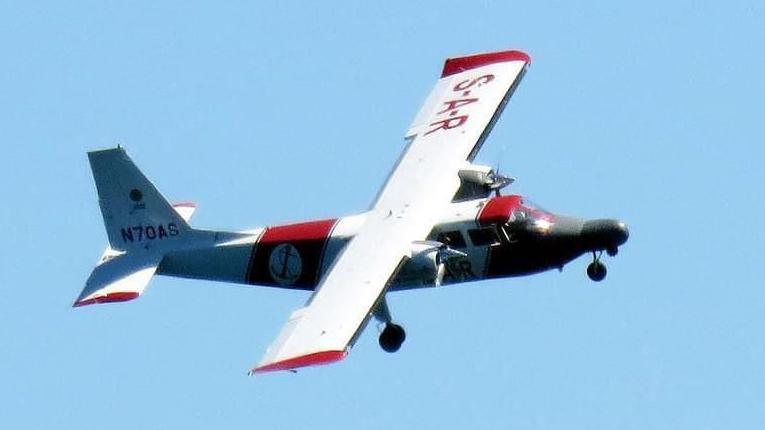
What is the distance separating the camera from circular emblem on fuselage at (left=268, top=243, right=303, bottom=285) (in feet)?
219

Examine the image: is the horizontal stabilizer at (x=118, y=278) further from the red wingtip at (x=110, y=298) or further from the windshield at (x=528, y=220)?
the windshield at (x=528, y=220)

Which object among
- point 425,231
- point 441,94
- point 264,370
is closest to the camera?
point 264,370

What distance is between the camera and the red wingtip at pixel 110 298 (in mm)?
66312

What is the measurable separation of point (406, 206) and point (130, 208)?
8296 millimetres

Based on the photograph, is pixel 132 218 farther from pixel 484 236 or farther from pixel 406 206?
pixel 484 236

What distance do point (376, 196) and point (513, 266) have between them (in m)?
4.74

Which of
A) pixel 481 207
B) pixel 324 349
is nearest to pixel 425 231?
pixel 481 207

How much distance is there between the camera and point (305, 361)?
5834 centimetres

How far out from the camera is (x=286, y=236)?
66875mm

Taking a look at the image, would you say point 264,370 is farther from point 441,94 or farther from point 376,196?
point 441,94

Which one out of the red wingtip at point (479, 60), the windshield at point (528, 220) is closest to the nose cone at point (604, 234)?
the windshield at point (528, 220)

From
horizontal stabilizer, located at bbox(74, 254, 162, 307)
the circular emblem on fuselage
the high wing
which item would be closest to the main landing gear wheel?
the high wing

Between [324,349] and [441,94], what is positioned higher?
[441,94]

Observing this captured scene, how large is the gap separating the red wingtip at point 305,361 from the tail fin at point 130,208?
Answer: 11063 millimetres
